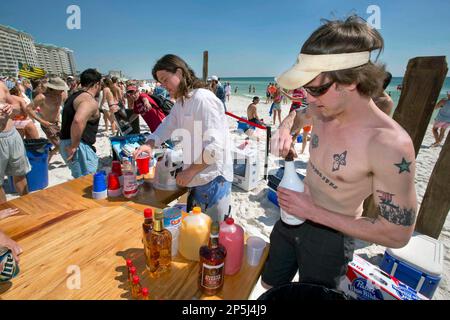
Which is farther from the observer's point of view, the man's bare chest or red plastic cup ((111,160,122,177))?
red plastic cup ((111,160,122,177))

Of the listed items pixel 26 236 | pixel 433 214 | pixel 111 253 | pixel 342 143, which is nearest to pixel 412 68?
pixel 433 214

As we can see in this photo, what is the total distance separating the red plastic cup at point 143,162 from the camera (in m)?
2.74

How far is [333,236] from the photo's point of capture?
1523 mm

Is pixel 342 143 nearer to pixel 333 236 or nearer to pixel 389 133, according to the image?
pixel 389 133

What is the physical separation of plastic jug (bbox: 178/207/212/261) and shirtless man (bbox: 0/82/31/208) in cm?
358

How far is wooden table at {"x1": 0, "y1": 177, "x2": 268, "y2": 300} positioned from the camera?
1215mm

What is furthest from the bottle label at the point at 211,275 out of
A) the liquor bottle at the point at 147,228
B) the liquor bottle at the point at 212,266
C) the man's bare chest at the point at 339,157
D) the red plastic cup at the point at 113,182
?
the red plastic cup at the point at 113,182

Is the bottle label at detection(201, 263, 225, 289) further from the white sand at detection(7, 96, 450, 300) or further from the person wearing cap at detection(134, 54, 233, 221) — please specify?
the white sand at detection(7, 96, 450, 300)

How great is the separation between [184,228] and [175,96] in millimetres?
1373

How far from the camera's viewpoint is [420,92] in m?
2.96

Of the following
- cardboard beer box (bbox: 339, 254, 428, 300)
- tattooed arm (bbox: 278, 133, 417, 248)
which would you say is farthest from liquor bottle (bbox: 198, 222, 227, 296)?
cardboard beer box (bbox: 339, 254, 428, 300)

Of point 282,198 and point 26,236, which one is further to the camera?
point 26,236
